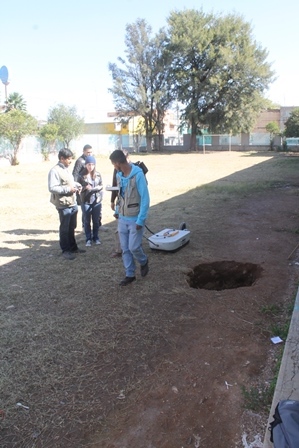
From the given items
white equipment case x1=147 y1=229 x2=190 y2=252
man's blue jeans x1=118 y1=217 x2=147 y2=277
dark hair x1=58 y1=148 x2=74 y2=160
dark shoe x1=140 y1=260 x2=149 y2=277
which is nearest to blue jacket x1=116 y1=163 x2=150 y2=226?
man's blue jeans x1=118 y1=217 x2=147 y2=277

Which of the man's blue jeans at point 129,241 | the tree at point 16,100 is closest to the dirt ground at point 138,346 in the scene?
the man's blue jeans at point 129,241

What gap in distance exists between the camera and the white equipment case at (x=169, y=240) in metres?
6.03

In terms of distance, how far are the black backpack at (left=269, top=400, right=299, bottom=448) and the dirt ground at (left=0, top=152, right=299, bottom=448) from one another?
17.8 inches

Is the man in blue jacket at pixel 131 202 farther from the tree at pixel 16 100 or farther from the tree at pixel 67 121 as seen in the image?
the tree at pixel 16 100

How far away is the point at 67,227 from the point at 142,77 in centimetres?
4120

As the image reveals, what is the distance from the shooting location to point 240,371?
9.91ft

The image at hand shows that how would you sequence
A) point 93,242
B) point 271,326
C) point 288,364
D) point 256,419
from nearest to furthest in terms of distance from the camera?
point 256,419 < point 288,364 < point 271,326 < point 93,242

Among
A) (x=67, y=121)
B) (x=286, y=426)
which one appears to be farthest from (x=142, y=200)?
(x=67, y=121)

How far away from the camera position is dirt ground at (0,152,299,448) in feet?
8.23

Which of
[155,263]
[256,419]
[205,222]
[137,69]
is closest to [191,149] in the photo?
[137,69]

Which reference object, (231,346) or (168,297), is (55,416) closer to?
(231,346)

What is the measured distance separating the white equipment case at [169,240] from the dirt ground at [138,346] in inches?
6.2

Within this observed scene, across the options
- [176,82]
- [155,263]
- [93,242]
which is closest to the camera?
[155,263]

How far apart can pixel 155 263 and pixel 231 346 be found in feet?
7.79
